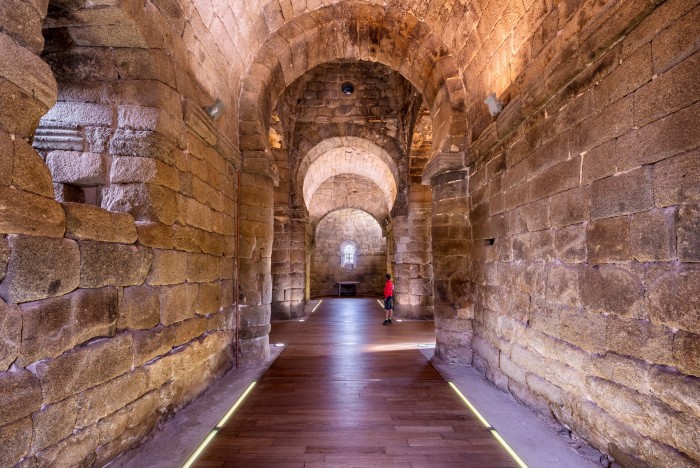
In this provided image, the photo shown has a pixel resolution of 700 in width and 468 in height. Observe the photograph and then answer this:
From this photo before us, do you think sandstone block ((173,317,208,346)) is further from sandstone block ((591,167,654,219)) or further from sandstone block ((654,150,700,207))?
sandstone block ((654,150,700,207))

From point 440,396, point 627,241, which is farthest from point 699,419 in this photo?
point 440,396

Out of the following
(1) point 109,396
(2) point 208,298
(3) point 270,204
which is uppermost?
(3) point 270,204

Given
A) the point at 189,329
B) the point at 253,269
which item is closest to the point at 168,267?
the point at 189,329

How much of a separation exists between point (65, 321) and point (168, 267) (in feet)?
3.34

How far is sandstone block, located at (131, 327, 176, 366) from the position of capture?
261 cm

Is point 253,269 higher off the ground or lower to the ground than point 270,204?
lower

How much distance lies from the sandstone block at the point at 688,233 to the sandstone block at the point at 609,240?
0.34 m

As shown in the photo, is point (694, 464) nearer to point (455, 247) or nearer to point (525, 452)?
point (525, 452)

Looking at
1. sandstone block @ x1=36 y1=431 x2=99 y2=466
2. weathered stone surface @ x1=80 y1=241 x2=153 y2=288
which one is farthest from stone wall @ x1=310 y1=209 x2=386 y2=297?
sandstone block @ x1=36 y1=431 x2=99 y2=466

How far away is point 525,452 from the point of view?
2.56 m

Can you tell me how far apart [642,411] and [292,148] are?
9.34 m

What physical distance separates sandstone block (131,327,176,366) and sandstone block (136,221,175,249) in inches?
26.0

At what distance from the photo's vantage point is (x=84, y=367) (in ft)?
6.93

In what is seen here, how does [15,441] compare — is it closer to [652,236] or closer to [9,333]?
[9,333]
